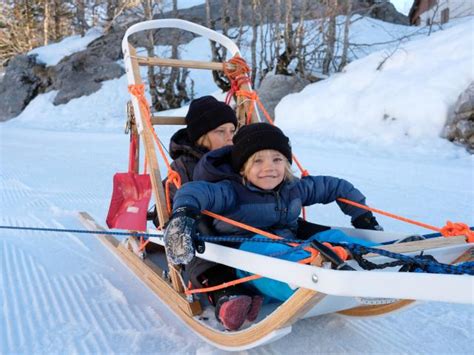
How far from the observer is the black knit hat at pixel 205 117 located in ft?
8.90

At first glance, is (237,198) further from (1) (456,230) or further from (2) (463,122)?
(2) (463,122)

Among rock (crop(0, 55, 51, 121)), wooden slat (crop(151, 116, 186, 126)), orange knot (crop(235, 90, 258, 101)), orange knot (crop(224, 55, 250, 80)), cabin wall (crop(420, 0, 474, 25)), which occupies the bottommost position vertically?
rock (crop(0, 55, 51, 121))

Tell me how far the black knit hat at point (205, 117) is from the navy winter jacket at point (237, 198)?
0.50 meters

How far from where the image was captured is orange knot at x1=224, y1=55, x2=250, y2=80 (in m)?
3.07

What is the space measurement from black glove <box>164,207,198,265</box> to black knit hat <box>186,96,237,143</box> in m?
1.07

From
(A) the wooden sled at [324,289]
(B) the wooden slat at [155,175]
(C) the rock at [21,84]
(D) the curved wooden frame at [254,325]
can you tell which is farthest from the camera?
(C) the rock at [21,84]

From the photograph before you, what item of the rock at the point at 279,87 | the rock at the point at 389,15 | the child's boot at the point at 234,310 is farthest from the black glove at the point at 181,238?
the rock at the point at 389,15

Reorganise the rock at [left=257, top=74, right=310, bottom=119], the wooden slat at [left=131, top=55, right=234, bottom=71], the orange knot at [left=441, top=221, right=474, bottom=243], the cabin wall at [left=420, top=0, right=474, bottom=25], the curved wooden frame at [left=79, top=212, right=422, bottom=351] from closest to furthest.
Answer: the curved wooden frame at [left=79, top=212, right=422, bottom=351]
the orange knot at [left=441, top=221, right=474, bottom=243]
the wooden slat at [left=131, top=55, right=234, bottom=71]
the rock at [left=257, top=74, right=310, bottom=119]
the cabin wall at [left=420, top=0, right=474, bottom=25]

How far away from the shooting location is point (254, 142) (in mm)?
2090

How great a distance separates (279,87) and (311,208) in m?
7.14

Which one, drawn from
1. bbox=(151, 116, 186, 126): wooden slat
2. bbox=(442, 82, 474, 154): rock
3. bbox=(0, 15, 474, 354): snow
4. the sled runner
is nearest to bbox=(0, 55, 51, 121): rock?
bbox=(0, 15, 474, 354): snow

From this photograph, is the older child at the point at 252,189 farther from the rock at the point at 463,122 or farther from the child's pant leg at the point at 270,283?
the rock at the point at 463,122

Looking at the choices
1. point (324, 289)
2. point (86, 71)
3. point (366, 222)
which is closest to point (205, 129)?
point (366, 222)

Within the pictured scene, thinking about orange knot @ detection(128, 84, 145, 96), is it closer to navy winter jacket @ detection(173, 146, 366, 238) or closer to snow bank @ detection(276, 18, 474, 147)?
navy winter jacket @ detection(173, 146, 366, 238)
